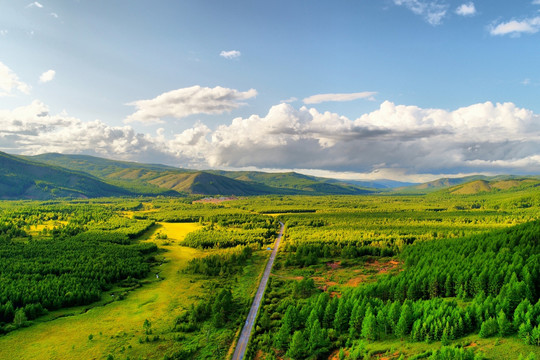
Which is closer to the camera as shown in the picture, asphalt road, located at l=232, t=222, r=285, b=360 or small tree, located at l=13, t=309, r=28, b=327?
asphalt road, located at l=232, t=222, r=285, b=360

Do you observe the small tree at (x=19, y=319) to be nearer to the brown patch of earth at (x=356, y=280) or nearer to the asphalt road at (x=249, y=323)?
the asphalt road at (x=249, y=323)

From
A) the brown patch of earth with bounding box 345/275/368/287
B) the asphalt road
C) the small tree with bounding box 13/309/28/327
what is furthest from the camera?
the brown patch of earth with bounding box 345/275/368/287

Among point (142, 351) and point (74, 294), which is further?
point (74, 294)

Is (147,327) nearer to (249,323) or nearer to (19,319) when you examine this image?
(249,323)

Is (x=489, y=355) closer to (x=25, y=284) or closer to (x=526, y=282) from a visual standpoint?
(x=526, y=282)

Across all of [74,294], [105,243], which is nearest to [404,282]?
[74,294]

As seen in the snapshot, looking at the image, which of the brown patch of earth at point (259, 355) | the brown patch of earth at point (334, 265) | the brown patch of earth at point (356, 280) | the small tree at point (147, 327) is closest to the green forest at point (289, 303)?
the brown patch of earth at point (334, 265)

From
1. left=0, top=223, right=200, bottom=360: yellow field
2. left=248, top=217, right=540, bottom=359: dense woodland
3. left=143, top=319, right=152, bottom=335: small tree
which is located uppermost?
left=248, top=217, right=540, bottom=359: dense woodland

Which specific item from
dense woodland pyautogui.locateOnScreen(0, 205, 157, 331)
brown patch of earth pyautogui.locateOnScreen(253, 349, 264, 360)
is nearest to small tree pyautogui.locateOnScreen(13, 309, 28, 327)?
dense woodland pyautogui.locateOnScreen(0, 205, 157, 331)

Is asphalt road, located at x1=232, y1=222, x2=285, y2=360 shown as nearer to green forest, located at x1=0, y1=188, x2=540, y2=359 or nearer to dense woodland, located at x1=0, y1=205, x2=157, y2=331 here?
green forest, located at x1=0, y1=188, x2=540, y2=359
